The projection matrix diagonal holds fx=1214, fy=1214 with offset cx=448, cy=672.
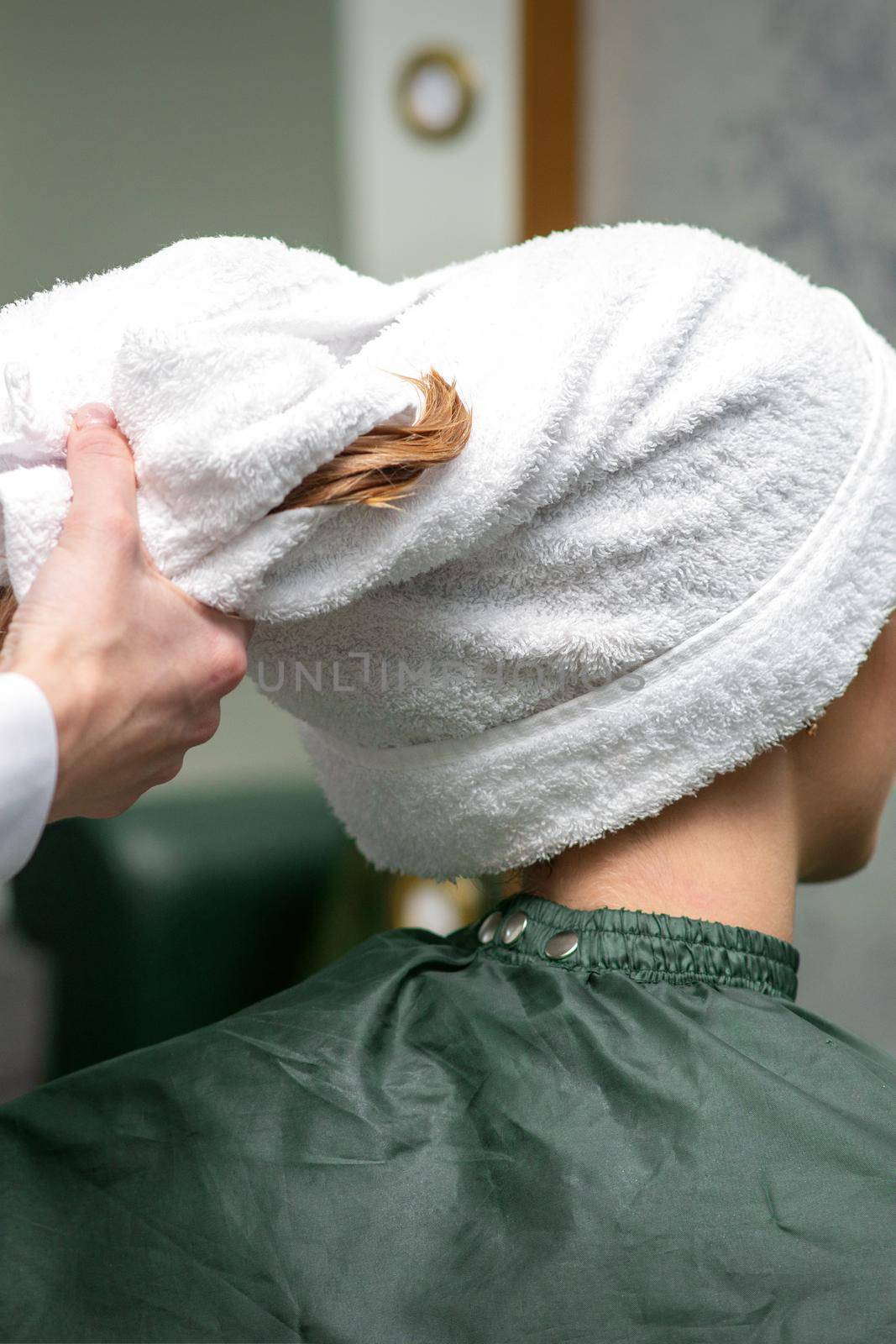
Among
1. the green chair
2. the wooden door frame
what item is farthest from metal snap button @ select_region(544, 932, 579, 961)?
the wooden door frame

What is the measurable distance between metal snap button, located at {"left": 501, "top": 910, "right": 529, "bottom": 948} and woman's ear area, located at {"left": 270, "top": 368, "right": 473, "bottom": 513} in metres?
0.27

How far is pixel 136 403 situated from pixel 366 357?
4.4 inches

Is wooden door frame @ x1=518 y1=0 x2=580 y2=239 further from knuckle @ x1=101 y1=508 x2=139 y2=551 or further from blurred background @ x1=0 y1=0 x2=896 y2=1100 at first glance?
knuckle @ x1=101 y1=508 x2=139 y2=551

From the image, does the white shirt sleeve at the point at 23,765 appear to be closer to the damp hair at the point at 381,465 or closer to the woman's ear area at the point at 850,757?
the damp hair at the point at 381,465

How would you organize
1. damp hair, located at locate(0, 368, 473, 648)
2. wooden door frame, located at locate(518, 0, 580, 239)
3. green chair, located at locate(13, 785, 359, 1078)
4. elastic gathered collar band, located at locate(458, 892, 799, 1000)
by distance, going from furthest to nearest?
wooden door frame, located at locate(518, 0, 580, 239)
green chair, located at locate(13, 785, 359, 1078)
elastic gathered collar band, located at locate(458, 892, 799, 1000)
damp hair, located at locate(0, 368, 473, 648)

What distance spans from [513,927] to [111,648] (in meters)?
0.32

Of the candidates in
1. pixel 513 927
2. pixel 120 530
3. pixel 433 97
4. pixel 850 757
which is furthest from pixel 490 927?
pixel 433 97

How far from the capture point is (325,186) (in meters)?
1.79

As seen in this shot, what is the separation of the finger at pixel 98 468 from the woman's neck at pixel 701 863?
0.32 metres

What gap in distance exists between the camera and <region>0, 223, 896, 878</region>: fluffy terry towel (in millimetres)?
513

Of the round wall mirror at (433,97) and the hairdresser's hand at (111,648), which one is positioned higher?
the round wall mirror at (433,97)

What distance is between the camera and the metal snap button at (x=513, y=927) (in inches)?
26.9

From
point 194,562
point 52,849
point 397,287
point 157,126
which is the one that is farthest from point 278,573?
point 157,126

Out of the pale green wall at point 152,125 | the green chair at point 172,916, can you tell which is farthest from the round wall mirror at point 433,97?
the green chair at point 172,916
